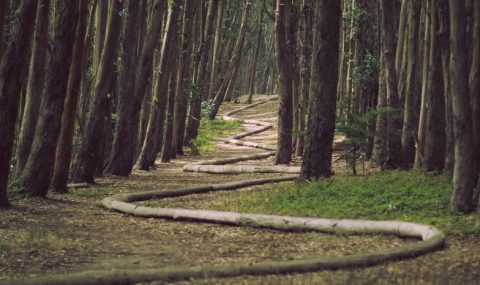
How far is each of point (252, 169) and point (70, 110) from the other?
23.4ft

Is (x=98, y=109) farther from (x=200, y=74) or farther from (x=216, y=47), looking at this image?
(x=216, y=47)

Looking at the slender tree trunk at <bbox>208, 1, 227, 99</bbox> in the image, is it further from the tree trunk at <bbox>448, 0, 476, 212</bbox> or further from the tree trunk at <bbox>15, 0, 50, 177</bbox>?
the tree trunk at <bbox>448, 0, 476, 212</bbox>

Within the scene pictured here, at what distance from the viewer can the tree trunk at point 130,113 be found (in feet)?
65.9

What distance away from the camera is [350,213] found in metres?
11.6

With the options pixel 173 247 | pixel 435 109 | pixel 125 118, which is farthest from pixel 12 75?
pixel 435 109

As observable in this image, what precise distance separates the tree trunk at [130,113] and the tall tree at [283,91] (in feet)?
12.8

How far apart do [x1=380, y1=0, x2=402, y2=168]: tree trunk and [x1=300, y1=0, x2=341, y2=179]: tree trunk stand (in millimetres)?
2434

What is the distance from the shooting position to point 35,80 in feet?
51.6

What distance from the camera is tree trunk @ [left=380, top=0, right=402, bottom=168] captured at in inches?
695

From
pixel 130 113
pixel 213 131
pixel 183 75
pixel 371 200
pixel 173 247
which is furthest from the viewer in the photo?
pixel 213 131

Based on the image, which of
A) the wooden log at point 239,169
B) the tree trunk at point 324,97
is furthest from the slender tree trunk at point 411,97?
the wooden log at point 239,169

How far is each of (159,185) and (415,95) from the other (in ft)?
20.9

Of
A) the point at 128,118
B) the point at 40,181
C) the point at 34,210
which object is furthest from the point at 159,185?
the point at 34,210

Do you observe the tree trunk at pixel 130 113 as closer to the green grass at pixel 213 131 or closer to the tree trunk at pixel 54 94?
the tree trunk at pixel 54 94
